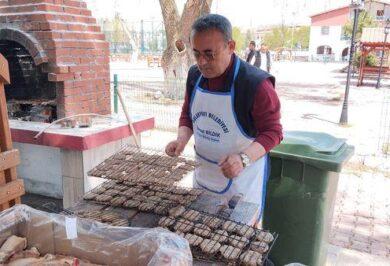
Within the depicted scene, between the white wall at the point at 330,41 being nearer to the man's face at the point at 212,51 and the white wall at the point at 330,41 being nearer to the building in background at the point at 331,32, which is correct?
the building in background at the point at 331,32

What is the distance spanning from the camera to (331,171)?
9.56 feet

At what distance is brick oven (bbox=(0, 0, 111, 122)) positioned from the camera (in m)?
4.56

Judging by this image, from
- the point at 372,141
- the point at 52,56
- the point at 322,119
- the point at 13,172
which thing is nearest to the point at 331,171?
the point at 13,172

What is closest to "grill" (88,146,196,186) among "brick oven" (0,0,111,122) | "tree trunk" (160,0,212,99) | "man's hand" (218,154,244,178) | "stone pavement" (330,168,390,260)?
"man's hand" (218,154,244,178)

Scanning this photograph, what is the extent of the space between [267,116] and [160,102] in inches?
410

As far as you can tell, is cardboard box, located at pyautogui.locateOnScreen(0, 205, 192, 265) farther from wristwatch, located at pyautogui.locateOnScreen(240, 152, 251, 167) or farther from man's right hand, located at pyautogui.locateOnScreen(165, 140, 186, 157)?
man's right hand, located at pyautogui.locateOnScreen(165, 140, 186, 157)

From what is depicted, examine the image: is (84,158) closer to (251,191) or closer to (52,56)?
(52,56)

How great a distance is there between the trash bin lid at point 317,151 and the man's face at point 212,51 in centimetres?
104

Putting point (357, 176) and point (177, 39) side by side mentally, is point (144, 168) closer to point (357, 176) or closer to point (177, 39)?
point (357, 176)

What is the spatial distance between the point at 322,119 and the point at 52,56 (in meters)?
8.89

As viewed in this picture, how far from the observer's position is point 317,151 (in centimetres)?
295

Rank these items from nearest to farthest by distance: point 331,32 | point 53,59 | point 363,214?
point 53,59 < point 363,214 < point 331,32

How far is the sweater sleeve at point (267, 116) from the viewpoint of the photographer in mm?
2230

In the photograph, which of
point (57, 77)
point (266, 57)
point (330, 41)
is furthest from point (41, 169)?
point (330, 41)
